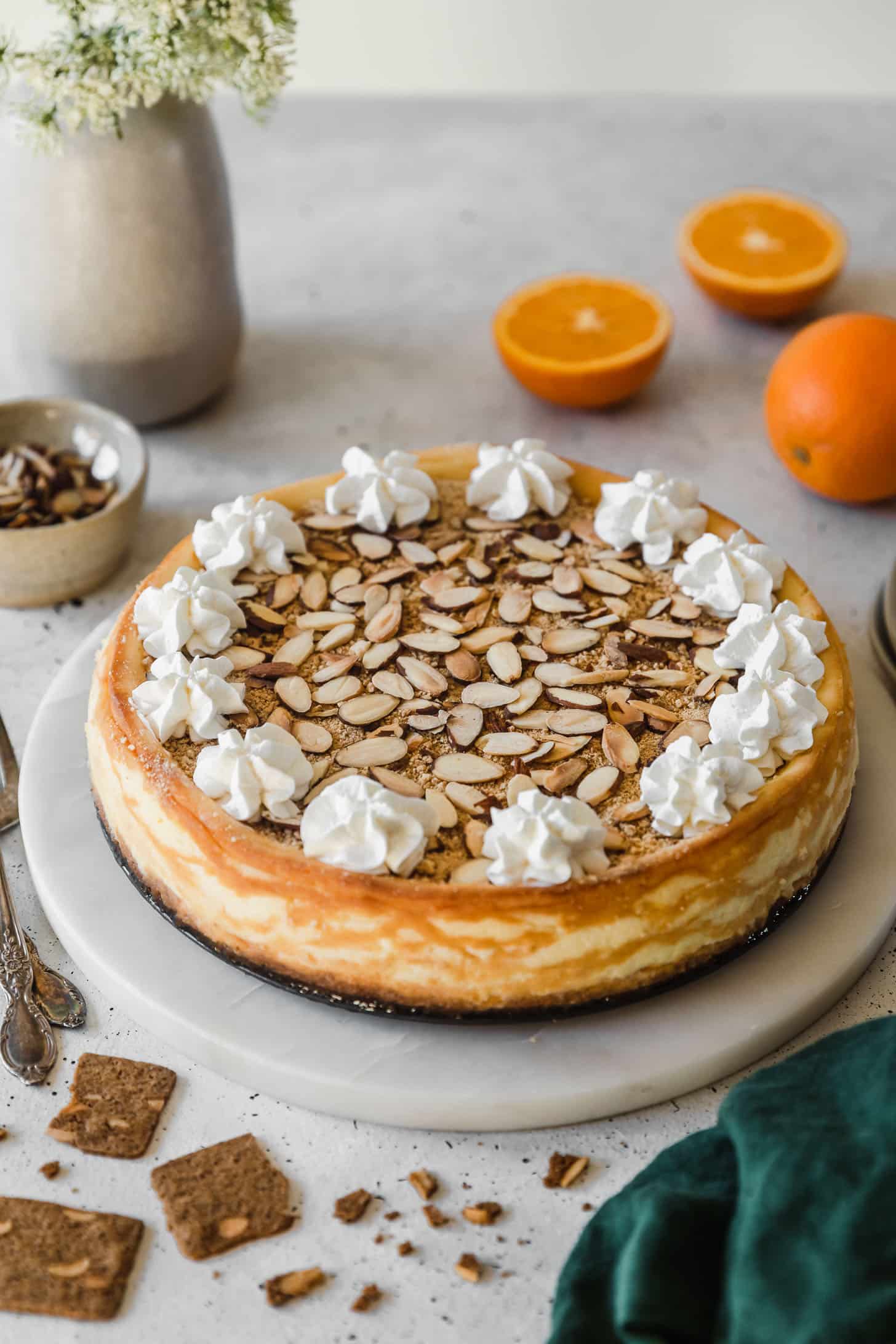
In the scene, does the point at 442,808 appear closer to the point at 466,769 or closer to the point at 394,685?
the point at 466,769

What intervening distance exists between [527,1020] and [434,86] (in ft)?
14.9

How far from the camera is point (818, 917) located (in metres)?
1.49

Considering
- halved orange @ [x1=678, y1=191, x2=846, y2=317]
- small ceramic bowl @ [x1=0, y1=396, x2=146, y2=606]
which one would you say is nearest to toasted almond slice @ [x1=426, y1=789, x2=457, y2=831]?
small ceramic bowl @ [x1=0, y1=396, x2=146, y2=606]

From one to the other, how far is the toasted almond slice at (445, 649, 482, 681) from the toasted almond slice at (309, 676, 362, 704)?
11 cm

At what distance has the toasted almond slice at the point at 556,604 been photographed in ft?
5.50

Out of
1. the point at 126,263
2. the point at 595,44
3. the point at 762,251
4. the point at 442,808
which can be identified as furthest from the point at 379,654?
the point at 595,44

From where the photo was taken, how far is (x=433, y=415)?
7.94 feet

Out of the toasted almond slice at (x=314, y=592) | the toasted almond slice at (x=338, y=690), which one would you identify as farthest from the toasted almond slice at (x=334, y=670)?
the toasted almond slice at (x=314, y=592)

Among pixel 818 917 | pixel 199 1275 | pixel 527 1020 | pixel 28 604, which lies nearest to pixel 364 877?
pixel 527 1020

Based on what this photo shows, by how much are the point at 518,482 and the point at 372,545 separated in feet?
0.71

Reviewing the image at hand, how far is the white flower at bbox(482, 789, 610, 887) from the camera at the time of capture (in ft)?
4.29

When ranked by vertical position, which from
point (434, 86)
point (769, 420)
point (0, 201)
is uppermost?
point (0, 201)

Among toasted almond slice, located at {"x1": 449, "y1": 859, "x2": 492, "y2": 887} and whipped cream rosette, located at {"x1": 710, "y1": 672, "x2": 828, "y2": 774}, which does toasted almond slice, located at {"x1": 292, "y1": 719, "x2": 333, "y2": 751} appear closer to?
toasted almond slice, located at {"x1": 449, "y1": 859, "x2": 492, "y2": 887}

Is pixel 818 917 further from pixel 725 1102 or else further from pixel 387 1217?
pixel 387 1217
